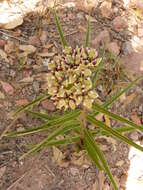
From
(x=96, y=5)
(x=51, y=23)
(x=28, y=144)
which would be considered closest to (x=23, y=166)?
(x=28, y=144)

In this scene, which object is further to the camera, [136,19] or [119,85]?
[136,19]

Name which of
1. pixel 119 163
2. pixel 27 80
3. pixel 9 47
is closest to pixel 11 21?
pixel 9 47

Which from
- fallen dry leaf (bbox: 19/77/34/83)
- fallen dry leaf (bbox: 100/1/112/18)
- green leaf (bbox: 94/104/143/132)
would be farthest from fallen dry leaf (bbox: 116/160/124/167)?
fallen dry leaf (bbox: 100/1/112/18)

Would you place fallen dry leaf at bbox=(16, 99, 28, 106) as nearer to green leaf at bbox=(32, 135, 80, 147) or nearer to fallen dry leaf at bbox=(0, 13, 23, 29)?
green leaf at bbox=(32, 135, 80, 147)

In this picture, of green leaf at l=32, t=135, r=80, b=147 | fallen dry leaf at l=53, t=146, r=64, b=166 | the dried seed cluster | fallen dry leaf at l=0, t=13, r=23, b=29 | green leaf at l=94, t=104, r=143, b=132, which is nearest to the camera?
the dried seed cluster

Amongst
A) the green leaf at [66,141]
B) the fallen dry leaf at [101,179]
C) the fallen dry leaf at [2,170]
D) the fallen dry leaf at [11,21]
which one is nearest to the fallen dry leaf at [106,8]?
the fallen dry leaf at [11,21]

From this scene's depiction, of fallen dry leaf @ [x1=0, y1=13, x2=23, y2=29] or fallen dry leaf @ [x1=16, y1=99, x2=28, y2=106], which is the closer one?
fallen dry leaf @ [x1=16, y1=99, x2=28, y2=106]

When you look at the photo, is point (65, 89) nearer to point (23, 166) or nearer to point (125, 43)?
point (23, 166)

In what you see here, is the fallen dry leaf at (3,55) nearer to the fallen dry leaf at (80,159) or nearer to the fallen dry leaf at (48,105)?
the fallen dry leaf at (48,105)
